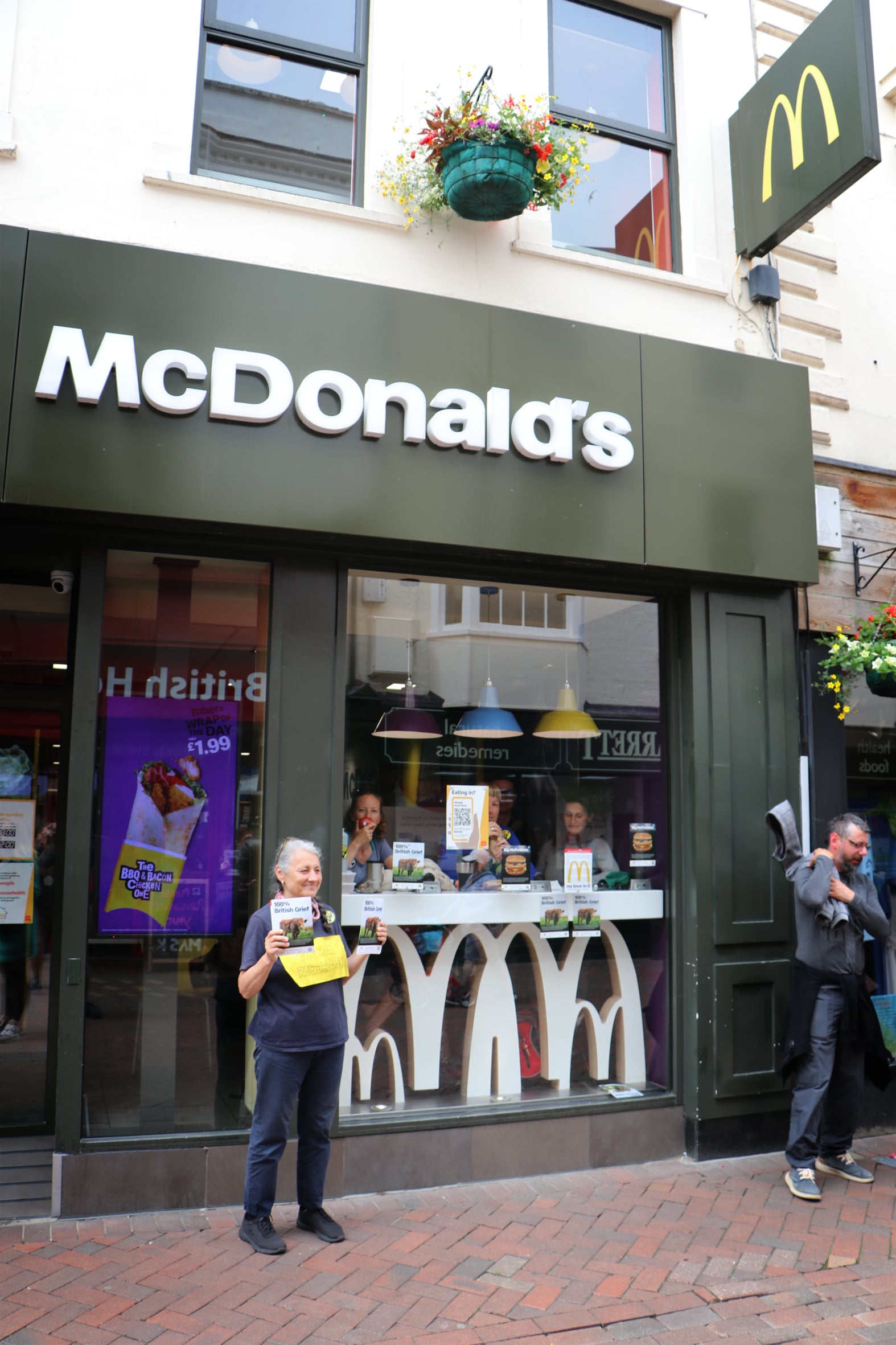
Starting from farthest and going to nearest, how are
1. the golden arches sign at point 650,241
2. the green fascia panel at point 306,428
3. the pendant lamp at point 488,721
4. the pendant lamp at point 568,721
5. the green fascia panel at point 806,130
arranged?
the golden arches sign at point 650,241 → the pendant lamp at point 568,721 → the pendant lamp at point 488,721 → the green fascia panel at point 806,130 → the green fascia panel at point 306,428

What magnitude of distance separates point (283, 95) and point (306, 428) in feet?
7.35

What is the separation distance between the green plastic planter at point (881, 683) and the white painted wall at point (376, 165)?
218cm

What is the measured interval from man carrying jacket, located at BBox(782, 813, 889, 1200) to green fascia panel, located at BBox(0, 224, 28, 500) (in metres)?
4.58

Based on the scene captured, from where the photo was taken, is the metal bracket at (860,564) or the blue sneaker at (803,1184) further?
the metal bracket at (860,564)

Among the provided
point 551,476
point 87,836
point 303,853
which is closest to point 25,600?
point 87,836

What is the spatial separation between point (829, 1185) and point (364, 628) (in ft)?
12.6

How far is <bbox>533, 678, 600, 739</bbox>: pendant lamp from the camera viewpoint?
619 centimetres

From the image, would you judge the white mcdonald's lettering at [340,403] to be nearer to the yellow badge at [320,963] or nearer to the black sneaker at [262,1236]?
the yellow badge at [320,963]

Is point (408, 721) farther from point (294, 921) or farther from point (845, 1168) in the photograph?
point (845, 1168)

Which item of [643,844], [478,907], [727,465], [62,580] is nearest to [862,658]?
[727,465]

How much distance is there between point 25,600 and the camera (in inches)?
242

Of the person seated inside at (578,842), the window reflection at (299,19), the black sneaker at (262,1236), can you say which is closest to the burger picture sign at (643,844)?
the person seated inside at (578,842)

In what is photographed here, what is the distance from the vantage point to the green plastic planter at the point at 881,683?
20.6 feet

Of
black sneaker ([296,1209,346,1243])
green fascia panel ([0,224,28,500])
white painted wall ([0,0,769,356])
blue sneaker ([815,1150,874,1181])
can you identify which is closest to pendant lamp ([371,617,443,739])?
white painted wall ([0,0,769,356])
